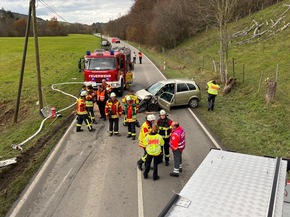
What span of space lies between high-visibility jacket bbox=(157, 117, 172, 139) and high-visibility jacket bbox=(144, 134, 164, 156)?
0.87 metres

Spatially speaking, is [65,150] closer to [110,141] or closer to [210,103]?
[110,141]

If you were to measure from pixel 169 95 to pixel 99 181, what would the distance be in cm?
754

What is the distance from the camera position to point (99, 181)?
27.2 feet

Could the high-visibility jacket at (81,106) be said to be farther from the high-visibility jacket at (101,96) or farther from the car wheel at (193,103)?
the car wheel at (193,103)

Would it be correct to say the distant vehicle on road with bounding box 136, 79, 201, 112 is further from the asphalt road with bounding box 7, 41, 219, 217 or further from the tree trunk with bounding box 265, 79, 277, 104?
the tree trunk with bounding box 265, 79, 277, 104

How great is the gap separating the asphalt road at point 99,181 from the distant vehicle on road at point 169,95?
10.8 feet

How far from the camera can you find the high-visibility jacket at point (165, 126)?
28.8 feet

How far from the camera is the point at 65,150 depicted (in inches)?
411

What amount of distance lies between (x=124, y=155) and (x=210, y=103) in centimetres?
691

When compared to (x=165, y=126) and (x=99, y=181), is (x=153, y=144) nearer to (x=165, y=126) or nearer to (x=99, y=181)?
(x=165, y=126)

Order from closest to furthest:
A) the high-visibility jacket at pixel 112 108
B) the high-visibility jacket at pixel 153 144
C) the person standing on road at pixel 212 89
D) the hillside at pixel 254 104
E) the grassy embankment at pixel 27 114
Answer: the high-visibility jacket at pixel 153 144
the grassy embankment at pixel 27 114
the hillside at pixel 254 104
the high-visibility jacket at pixel 112 108
the person standing on road at pixel 212 89

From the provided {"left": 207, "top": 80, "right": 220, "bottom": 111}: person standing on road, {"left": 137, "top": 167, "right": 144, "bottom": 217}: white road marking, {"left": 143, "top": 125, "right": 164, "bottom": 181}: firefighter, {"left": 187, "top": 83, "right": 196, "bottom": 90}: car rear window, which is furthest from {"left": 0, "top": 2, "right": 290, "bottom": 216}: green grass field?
{"left": 143, "top": 125, "right": 164, "bottom": 181}: firefighter

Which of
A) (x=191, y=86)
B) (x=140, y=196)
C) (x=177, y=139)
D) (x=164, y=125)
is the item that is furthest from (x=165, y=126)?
(x=191, y=86)

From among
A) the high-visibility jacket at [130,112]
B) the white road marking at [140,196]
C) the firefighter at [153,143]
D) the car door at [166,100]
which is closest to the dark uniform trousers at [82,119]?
the high-visibility jacket at [130,112]
